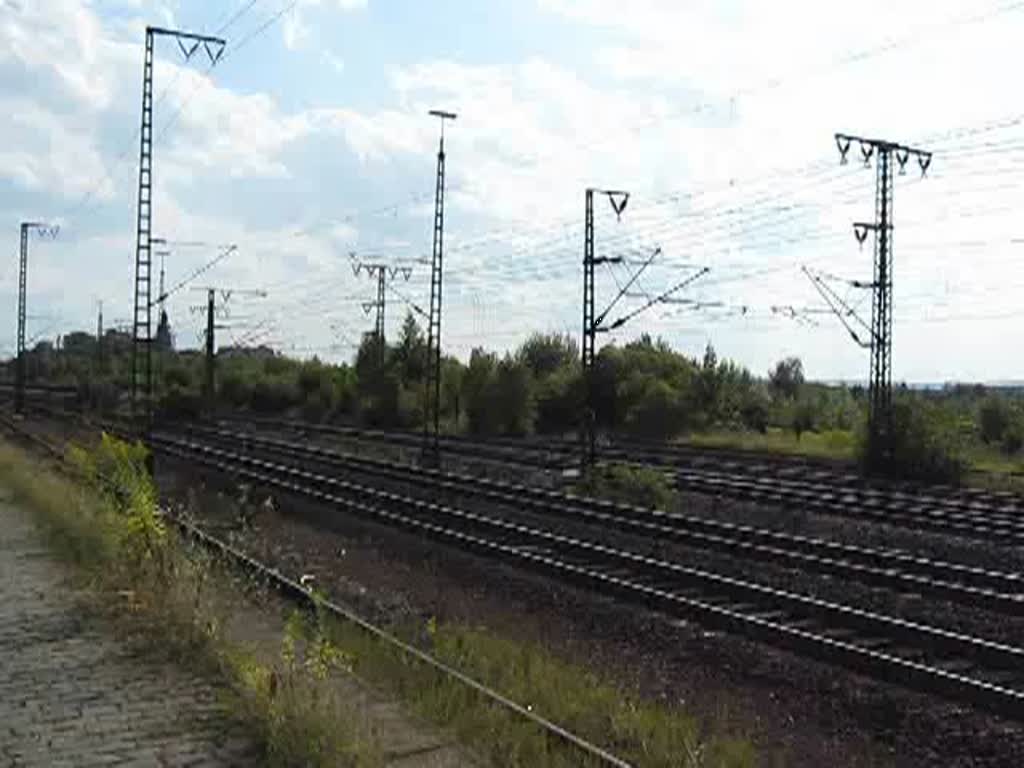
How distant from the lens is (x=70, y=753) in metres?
8.02

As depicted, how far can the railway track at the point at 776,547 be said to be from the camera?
1581cm

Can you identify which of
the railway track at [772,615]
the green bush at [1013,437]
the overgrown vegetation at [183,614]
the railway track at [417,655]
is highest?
the green bush at [1013,437]

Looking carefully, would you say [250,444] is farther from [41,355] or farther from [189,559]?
[41,355]

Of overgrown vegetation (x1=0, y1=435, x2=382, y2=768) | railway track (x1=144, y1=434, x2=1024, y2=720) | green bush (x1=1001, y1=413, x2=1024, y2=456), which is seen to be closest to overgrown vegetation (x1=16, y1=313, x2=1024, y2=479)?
green bush (x1=1001, y1=413, x2=1024, y2=456)

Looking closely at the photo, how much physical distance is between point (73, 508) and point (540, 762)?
12.6 meters

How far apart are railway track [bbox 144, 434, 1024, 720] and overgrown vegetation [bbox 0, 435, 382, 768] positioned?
4638mm

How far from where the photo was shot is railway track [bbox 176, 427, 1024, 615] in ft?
51.9

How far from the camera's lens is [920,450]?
4009 cm

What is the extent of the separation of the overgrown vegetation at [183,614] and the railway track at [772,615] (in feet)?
15.2

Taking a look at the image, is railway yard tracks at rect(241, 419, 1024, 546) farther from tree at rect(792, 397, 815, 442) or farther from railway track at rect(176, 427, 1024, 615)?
tree at rect(792, 397, 815, 442)

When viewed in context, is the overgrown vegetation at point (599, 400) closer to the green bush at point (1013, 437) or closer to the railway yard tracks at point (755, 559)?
the green bush at point (1013, 437)

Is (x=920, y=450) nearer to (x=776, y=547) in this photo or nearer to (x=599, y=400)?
(x=776, y=547)

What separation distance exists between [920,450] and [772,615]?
27.6 m

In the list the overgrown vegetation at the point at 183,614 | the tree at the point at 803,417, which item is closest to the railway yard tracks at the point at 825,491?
the overgrown vegetation at the point at 183,614
